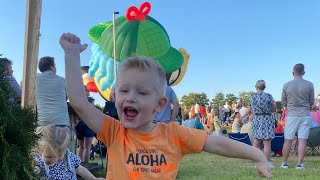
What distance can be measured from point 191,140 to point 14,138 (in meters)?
0.85

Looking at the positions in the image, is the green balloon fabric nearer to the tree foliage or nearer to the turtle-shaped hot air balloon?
the turtle-shaped hot air balloon

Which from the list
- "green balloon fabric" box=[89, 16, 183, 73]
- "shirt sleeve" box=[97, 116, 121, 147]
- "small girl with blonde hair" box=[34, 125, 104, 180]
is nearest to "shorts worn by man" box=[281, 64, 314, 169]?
"green balloon fabric" box=[89, 16, 183, 73]

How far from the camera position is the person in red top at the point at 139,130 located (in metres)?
1.98

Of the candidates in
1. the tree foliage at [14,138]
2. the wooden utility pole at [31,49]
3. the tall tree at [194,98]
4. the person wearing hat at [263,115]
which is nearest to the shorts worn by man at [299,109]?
the person wearing hat at [263,115]

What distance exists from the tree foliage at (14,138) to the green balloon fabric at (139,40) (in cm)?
686

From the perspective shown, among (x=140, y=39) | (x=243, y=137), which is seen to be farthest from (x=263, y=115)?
(x=140, y=39)

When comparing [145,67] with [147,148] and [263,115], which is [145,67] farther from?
[263,115]

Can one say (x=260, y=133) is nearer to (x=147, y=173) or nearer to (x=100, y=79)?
(x=100, y=79)

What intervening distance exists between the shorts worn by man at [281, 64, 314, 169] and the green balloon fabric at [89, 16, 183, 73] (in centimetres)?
271

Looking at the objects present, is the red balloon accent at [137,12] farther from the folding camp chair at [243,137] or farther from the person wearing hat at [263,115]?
the folding camp chair at [243,137]

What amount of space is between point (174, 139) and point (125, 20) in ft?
25.2

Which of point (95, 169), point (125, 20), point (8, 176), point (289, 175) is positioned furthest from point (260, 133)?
point (8, 176)

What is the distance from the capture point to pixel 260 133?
782 centimetres

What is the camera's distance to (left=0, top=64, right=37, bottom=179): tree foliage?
1883 mm
